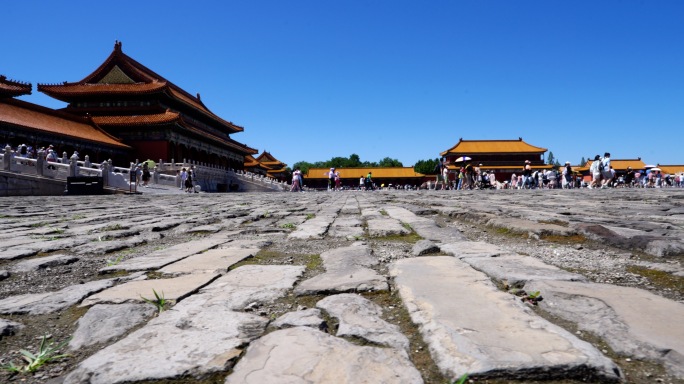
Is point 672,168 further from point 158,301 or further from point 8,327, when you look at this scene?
point 8,327

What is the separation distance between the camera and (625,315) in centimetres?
132

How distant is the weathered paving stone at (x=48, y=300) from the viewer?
1663 millimetres

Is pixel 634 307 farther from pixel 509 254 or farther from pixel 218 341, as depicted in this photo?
pixel 218 341

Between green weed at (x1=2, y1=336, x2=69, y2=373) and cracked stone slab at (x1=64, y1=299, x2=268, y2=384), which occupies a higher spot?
cracked stone slab at (x1=64, y1=299, x2=268, y2=384)

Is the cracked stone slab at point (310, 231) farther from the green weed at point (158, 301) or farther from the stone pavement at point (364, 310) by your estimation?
the green weed at point (158, 301)

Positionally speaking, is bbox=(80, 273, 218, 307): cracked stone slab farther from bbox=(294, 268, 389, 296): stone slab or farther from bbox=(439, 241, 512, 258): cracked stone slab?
bbox=(439, 241, 512, 258): cracked stone slab

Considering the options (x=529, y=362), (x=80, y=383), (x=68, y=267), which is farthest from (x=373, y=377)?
(x=68, y=267)

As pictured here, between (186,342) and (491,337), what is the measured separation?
88 cm

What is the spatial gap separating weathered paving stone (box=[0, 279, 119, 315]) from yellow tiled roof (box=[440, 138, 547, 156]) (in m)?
45.6

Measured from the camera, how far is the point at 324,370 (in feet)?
3.34

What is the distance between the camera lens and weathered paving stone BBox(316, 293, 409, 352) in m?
1.21

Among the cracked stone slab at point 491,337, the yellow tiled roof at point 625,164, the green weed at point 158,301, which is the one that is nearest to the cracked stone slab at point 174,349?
the green weed at point 158,301

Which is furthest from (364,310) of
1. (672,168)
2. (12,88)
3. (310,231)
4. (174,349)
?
(672,168)

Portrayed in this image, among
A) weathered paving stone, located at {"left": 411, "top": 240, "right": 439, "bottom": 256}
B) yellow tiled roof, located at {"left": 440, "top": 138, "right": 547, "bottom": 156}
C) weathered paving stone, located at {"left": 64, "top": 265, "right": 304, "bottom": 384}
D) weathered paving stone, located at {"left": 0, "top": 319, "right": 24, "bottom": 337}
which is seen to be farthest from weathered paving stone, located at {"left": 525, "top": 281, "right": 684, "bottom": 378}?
yellow tiled roof, located at {"left": 440, "top": 138, "right": 547, "bottom": 156}
